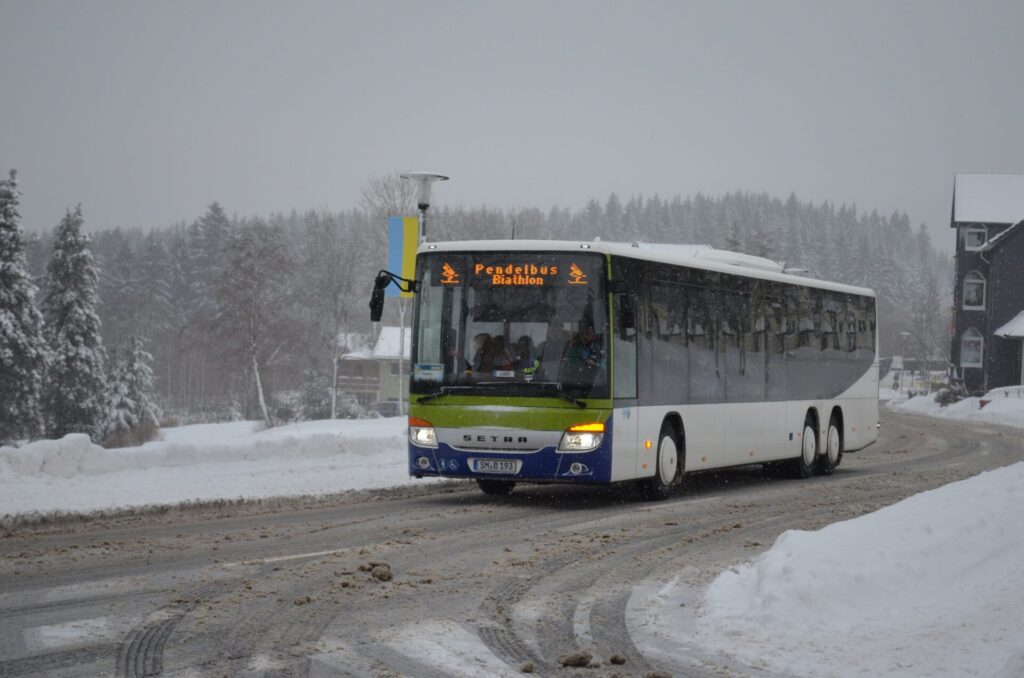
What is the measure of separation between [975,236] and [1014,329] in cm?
1298

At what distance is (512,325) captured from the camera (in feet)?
49.2

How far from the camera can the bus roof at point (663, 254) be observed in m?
15.3

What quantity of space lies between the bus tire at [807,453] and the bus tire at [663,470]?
5.35 metres

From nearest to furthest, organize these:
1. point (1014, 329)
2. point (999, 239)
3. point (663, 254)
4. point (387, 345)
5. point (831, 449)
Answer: point (663, 254) → point (831, 449) → point (1014, 329) → point (999, 239) → point (387, 345)

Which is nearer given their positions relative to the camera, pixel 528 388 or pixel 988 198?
pixel 528 388

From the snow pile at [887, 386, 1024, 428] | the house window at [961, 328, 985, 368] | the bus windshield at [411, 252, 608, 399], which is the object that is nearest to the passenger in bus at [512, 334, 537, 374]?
the bus windshield at [411, 252, 608, 399]

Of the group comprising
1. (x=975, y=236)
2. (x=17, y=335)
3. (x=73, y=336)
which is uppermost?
(x=975, y=236)

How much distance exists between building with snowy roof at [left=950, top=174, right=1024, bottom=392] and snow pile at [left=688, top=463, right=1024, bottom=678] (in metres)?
59.9

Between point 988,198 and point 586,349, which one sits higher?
point 988,198

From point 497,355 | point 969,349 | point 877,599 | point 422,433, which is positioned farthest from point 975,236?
point 877,599

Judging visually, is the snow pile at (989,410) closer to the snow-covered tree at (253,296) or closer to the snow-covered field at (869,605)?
the snow-covered tree at (253,296)

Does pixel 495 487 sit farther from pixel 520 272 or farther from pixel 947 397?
pixel 947 397

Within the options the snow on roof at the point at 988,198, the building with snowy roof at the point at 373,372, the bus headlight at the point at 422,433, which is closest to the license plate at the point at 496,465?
the bus headlight at the point at 422,433

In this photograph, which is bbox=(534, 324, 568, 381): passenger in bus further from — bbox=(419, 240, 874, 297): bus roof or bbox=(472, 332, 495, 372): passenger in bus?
bbox=(419, 240, 874, 297): bus roof
